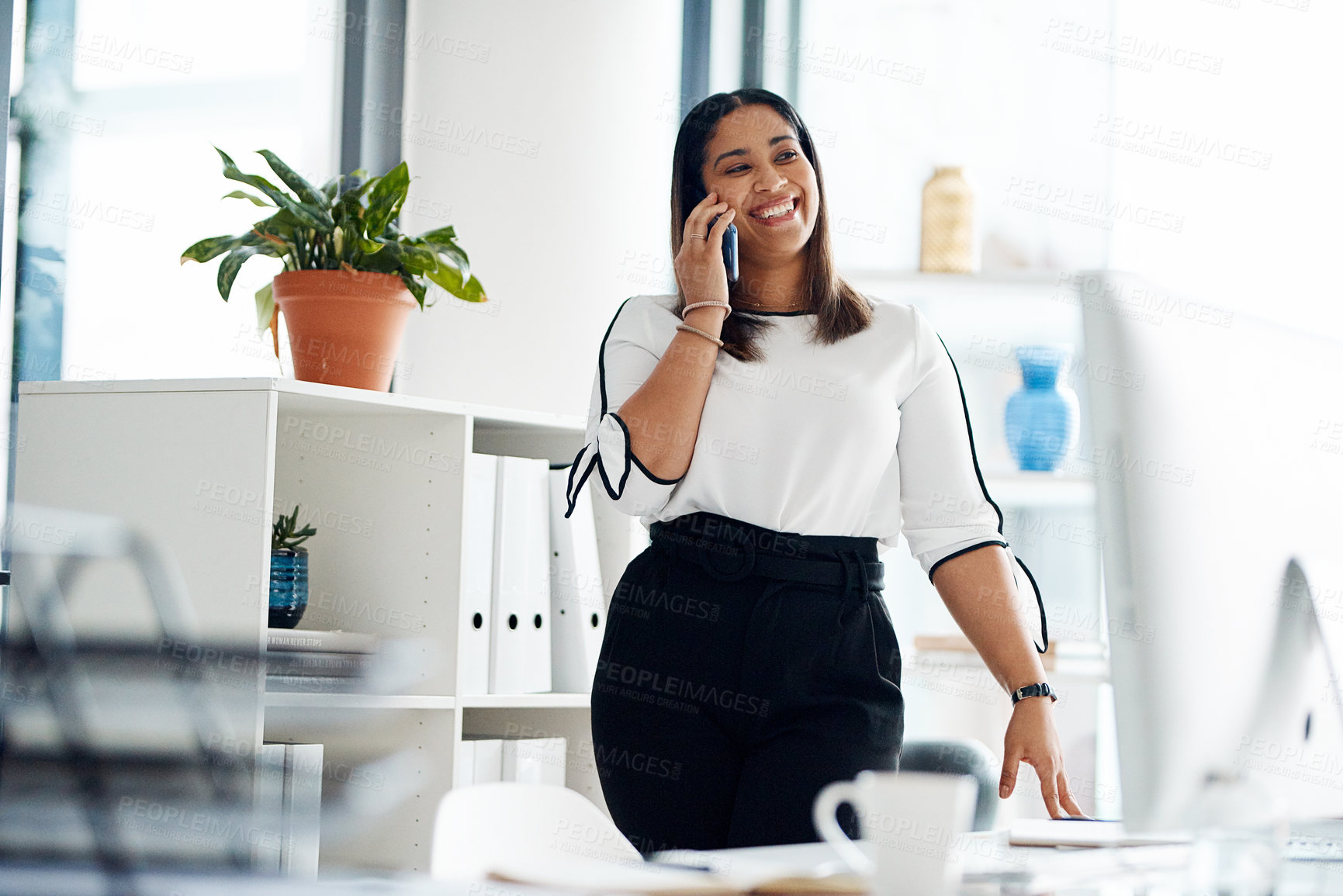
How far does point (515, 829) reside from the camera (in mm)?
1153

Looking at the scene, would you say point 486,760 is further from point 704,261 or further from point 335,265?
point 704,261

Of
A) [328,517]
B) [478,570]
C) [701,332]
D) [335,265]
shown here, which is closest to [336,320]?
[335,265]

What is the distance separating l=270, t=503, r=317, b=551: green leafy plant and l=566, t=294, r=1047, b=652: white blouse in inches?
27.4

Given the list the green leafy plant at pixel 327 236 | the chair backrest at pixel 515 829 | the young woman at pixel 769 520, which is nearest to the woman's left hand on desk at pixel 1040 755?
the young woman at pixel 769 520

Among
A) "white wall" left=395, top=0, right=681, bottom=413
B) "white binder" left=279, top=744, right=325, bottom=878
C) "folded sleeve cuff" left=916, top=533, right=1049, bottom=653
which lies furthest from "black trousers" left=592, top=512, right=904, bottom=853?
"white wall" left=395, top=0, right=681, bottom=413

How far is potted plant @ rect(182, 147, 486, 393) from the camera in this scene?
216cm

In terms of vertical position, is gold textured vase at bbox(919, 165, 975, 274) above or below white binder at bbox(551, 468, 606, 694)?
above

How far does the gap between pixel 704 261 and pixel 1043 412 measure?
1.32 meters

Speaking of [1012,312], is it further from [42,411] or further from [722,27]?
[42,411]

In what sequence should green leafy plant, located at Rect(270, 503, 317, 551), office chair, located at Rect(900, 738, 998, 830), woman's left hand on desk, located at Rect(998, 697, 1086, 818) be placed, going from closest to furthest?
woman's left hand on desk, located at Rect(998, 697, 1086, 818) < office chair, located at Rect(900, 738, 998, 830) < green leafy plant, located at Rect(270, 503, 317, 551)

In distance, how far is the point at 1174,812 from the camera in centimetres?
79

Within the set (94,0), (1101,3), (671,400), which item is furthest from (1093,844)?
(94,0)

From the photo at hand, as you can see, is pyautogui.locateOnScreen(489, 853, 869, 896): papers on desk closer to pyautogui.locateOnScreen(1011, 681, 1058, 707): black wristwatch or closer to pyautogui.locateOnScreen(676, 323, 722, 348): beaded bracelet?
pyautogui.locateOnScreen(1011, 681, 1058, 707): black wristwatch

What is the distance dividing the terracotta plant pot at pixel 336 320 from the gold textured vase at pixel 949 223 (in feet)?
3.86
